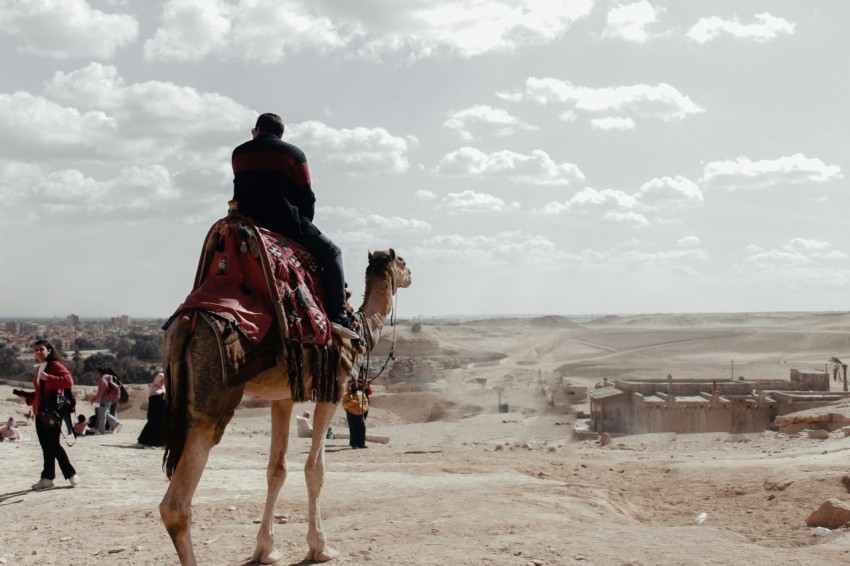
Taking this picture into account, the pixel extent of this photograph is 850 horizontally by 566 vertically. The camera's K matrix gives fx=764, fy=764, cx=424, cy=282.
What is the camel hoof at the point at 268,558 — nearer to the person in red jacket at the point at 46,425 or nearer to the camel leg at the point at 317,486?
the camel leg at the point at 317,486

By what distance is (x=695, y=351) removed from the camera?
9125 cm

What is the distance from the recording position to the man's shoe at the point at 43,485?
9938mm

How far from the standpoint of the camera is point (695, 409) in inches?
1168

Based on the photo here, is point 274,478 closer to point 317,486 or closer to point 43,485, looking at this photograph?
point 317,486

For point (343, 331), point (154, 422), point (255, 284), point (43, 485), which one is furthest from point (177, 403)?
point (154, 422)

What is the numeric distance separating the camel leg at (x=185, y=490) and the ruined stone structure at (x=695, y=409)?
26.6m

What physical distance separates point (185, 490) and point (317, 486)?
177 centimetres

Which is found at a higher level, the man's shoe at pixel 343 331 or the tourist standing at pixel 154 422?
the man's shoe at pixel 343 331

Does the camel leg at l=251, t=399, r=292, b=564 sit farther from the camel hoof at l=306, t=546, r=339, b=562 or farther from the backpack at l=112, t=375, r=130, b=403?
the backpack at l=112, t=375, r=130, b=403

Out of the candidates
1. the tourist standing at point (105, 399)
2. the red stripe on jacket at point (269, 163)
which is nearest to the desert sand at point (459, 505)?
the tourist standing at point (105, 399)

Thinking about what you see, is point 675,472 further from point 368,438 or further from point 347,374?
point 368,438

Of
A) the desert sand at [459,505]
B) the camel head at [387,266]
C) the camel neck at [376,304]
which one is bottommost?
the desert sand at [459,505]

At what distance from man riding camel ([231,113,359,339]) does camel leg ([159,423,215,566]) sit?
1584 mm

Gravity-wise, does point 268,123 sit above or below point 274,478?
above
